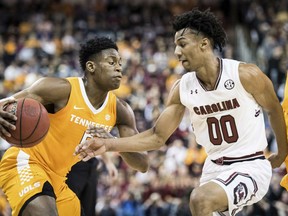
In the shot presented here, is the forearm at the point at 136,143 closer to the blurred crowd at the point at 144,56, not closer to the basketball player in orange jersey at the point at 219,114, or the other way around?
the basketball player in orange jersey at the point at 219,114

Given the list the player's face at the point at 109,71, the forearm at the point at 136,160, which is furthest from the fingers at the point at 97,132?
the forearm at the point at 136,160

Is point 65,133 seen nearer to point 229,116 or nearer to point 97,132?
point 97,132

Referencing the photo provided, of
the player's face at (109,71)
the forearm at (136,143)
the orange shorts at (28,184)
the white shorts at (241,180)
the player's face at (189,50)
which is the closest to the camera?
the white shorts at (241,180)

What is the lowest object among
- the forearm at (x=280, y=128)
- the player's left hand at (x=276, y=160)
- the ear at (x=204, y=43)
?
the player's left hand at (x=276, y=160)

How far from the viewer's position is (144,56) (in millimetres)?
18422

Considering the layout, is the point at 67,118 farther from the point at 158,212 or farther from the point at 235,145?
the point at 158,212

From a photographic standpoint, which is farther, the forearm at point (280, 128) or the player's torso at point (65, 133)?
the player's torso at point (65, 133)

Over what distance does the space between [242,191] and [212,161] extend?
1.72 feet

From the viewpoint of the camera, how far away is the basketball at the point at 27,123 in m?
5.38

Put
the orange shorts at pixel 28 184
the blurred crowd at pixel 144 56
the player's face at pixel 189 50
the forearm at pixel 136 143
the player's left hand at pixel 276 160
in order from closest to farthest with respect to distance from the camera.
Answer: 1. the forearm at pixel 136 143
2. the player's face at pixel 189 50
3. the orange shorts at pixel 28 184
4. the player's left hand at pixel 276 160
5. the blurred crowd at pixel 144 56

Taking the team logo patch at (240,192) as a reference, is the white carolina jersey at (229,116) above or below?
above

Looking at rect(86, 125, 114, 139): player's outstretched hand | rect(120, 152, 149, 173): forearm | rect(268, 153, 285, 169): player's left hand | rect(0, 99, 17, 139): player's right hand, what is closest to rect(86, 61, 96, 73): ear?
rect(120, 152, 149, 173): forearm

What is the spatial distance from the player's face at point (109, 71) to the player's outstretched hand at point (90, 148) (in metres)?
1.11

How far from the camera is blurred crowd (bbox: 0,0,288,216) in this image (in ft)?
42.6
